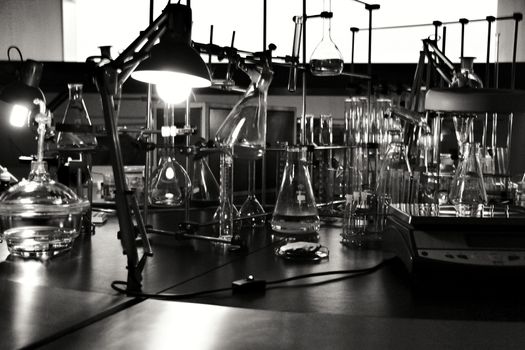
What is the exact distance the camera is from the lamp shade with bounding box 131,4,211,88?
120 centimetres

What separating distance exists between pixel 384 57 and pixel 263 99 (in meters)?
3.82

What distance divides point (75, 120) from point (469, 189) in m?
1.00

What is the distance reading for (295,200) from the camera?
1.69m

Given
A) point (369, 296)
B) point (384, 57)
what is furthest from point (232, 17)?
point (369, 296)

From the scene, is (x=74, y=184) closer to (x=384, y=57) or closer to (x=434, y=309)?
(x=434, y=309)

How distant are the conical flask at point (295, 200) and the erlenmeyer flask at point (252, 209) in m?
0.21

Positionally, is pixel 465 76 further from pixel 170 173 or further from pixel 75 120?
pixel 75 120

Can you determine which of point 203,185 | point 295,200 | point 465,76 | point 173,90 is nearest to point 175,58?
point 173,90

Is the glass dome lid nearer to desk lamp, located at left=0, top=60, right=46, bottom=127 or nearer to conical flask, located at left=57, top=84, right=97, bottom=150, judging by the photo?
conical flask, located at left=57, top=84, right=97, bottom=150

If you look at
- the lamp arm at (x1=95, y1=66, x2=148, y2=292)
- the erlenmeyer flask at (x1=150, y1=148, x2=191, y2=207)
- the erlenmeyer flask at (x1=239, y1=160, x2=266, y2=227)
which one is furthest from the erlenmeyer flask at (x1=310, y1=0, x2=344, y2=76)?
the lamp arm at (x1=95, y1=66, x2=148, y2=292)

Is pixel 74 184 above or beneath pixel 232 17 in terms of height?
beneath

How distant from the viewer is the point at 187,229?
67.8 inches

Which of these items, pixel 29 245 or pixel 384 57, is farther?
pixel 384 57

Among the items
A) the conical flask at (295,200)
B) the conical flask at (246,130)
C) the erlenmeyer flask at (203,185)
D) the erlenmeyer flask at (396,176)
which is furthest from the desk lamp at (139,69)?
the erlenmeyer flask at (396,176)
